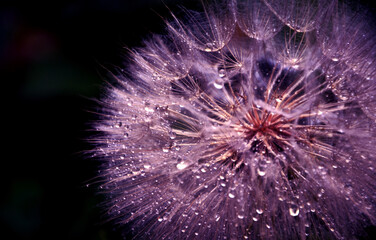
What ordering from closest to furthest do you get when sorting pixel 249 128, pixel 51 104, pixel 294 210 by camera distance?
pixel 294 210, pixel 249 128, pixel 51 104

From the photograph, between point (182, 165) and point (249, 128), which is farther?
point (249, 128)

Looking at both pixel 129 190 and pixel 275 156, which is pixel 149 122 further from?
pixel 275 156

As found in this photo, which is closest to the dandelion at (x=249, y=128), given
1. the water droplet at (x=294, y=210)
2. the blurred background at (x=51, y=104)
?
the water droplet at (x=294, y=210)

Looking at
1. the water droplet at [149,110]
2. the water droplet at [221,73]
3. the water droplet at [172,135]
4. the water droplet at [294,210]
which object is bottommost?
the water droplet at [294,210]

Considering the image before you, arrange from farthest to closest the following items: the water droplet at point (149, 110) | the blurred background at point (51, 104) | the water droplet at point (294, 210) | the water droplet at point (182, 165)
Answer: the blurred background at point (51, 104) < the water droplet at point (149, 110) < the water droplet at point (182, 165) < the water droplet at point (294, 210)

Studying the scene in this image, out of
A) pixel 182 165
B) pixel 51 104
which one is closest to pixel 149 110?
pixel 182 165

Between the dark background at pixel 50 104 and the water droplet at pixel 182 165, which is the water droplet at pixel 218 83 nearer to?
the water droplet at pixel 182 165

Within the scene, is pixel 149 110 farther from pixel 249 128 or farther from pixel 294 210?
pixel 294 210

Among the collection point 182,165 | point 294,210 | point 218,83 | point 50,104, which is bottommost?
point 294,210
